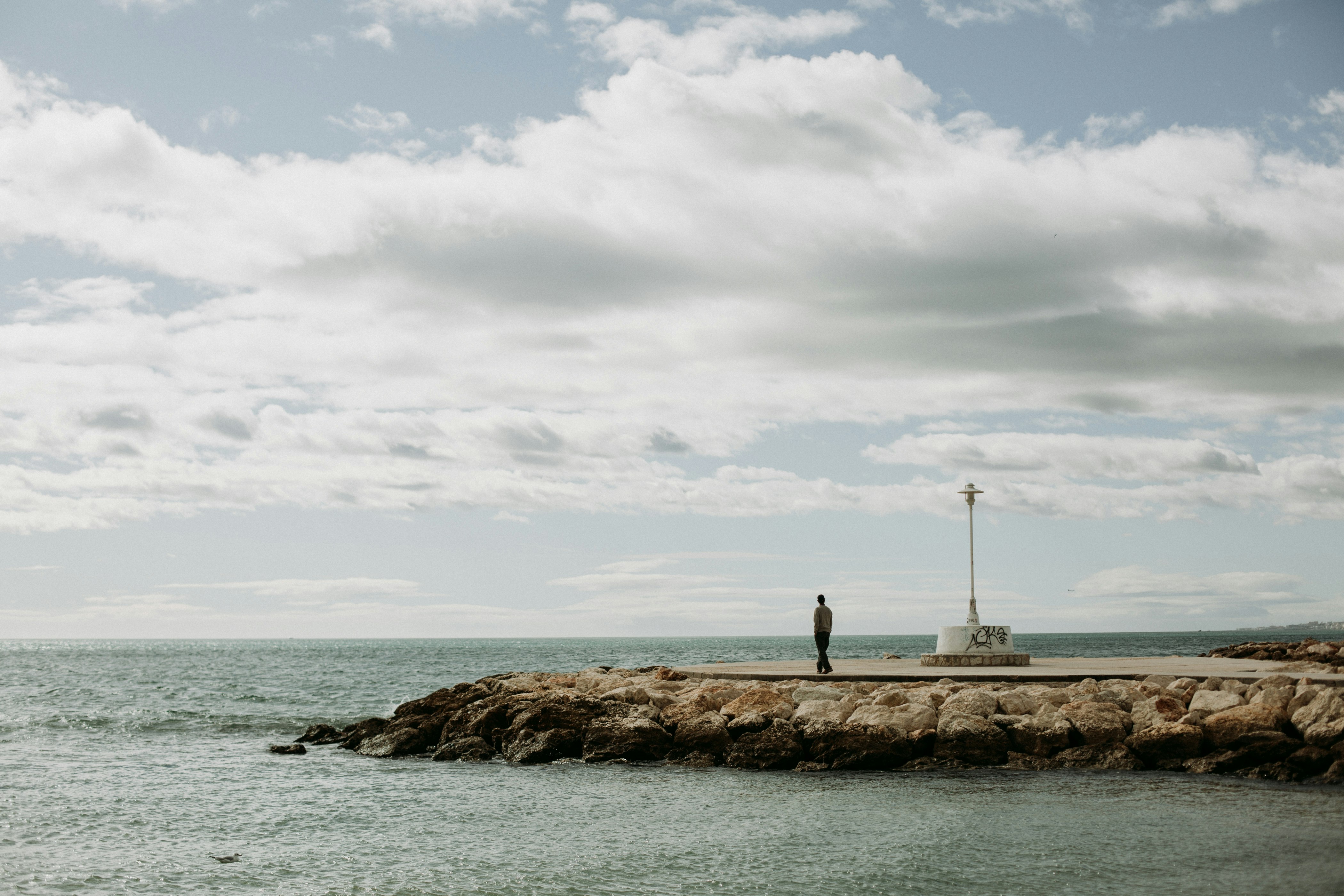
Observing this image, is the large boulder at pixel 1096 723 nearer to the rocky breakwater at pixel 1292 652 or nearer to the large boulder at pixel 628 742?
the large boulder at pixel 628 742

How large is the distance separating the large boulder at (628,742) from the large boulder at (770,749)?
1.08 m

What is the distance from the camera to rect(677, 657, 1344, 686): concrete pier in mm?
17484

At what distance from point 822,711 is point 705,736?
1702mm

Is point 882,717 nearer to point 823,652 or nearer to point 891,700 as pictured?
point 891,700

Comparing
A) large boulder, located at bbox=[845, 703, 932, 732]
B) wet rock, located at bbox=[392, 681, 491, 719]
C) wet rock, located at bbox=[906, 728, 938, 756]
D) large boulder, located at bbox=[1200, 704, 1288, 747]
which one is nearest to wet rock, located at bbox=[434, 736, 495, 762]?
wet rock, located at bbox=[392, 681, 491, 719]

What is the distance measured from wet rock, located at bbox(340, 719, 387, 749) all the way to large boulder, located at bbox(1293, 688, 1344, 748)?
14156 mm

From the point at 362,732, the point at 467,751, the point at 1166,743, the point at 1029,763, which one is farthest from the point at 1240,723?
the point at 362,732

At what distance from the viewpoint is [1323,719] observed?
13094 millimetres

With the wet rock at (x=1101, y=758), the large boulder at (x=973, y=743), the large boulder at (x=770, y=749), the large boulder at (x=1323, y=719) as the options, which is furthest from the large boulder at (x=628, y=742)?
the large boulder at (x=1323, y=719)

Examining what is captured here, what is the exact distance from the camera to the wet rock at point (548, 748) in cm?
1619

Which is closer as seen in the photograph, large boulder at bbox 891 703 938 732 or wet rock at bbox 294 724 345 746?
large boulder at bbox 891 703 938 732

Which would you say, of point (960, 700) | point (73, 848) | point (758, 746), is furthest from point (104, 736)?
point (960, 700)

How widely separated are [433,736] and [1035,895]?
1188cm

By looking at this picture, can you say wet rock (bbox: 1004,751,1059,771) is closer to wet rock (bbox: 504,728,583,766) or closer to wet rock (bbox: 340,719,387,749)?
wet rock (bbox: 504,728,583,766)
